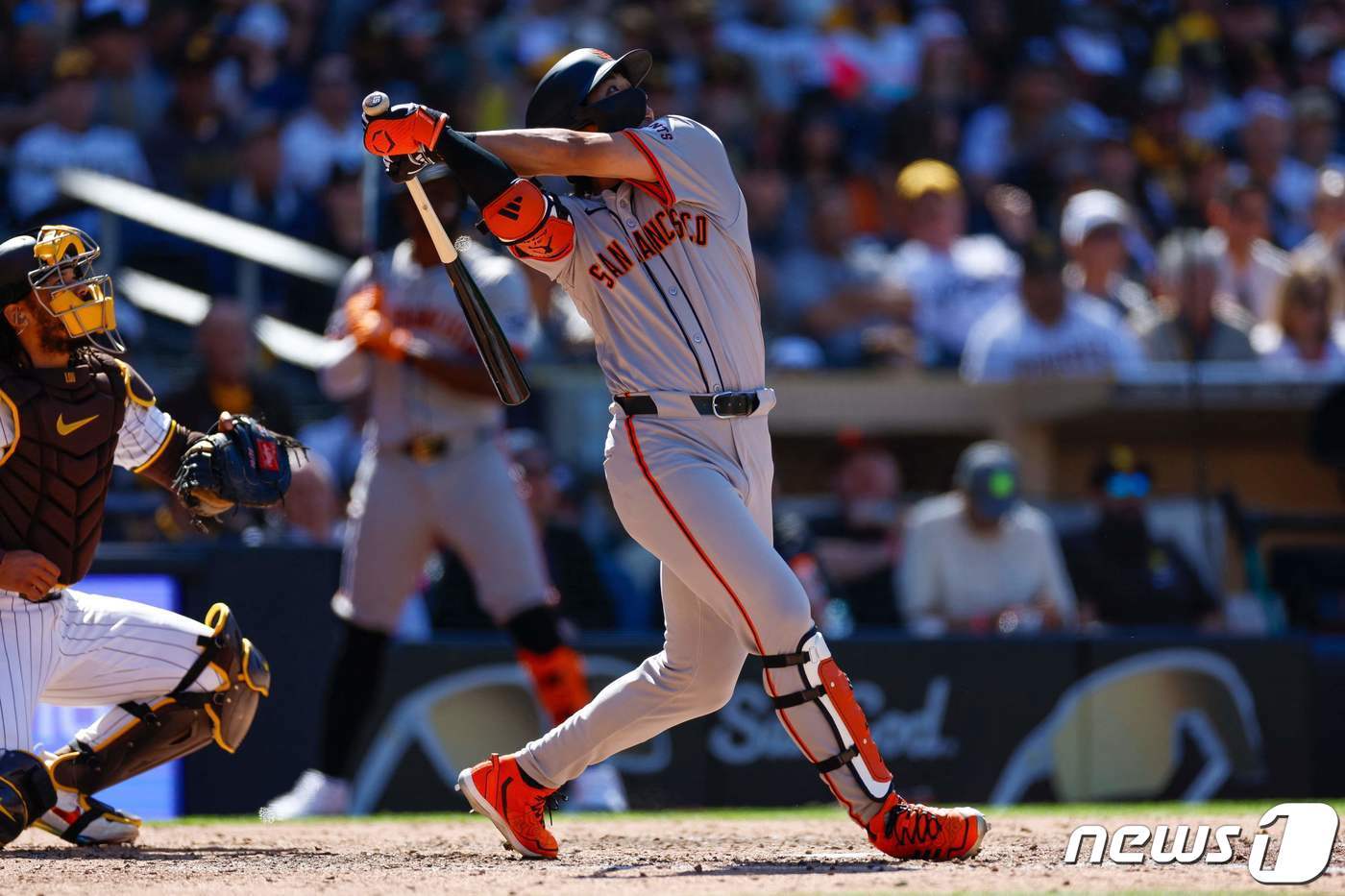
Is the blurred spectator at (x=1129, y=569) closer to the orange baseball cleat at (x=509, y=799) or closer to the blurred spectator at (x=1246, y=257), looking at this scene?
the blurred spectator at (x=1246, y=257)

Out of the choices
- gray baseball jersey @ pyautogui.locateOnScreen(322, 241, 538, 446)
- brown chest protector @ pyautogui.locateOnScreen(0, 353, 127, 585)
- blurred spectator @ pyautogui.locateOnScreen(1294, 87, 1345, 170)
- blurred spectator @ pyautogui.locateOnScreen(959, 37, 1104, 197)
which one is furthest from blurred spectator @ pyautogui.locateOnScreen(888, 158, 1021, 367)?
brown chest protector @ pyautogui.locateOnScreen(0, 353, 127, 585)

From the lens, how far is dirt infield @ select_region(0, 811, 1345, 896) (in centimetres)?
403

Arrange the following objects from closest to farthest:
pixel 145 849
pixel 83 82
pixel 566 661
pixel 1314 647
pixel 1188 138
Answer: pixel 145 849
pixel 566 661
pixel 1314 647
pixel 83 82
pixel 1188 138

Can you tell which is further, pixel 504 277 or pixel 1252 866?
pixel 504 277

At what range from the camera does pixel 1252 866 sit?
4238 mm

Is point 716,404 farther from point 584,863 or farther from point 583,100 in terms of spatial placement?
point 584,863

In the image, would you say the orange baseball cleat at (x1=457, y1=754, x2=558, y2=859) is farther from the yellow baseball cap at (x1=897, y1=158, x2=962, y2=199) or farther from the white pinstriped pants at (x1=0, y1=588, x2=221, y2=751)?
the yellow baseball cap at (x1=897, y1=158, x2=962, y2=199)

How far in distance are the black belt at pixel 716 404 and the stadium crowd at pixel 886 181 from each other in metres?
3.04

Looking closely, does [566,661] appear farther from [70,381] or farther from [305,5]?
[305,5]

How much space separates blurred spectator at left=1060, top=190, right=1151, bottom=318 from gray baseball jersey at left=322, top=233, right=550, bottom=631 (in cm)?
454

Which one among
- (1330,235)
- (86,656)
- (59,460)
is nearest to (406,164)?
(59,460)

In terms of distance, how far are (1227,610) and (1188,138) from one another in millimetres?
5239

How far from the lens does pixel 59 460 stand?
4793 mm

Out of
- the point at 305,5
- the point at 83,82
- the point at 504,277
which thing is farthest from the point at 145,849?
the point at 305,5
